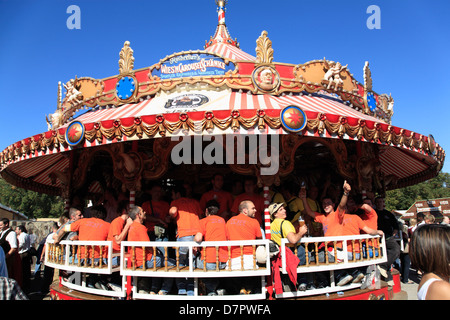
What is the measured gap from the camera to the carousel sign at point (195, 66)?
7.77 meters

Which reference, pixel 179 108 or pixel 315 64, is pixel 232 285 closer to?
pixel 179 108

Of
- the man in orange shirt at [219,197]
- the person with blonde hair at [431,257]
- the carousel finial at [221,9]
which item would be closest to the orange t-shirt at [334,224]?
the man in orange shirt at [219,197]

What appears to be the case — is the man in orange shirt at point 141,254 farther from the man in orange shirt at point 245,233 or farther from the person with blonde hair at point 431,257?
the person with blonde hair at point 431,257

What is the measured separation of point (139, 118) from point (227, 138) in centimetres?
201

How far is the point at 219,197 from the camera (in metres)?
6.83

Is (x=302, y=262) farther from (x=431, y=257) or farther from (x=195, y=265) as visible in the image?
(x=431, y=257)

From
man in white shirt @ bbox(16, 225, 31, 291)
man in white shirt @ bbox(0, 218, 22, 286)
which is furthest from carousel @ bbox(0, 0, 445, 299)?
man in white shirt @ bbox(16, 225, 31, 291)

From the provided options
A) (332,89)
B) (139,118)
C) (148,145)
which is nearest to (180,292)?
(139,118)

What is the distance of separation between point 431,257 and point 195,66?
22.0ft

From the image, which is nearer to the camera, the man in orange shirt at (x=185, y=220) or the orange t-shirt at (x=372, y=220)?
A: the man in orange shirt at (x=185, y=220)

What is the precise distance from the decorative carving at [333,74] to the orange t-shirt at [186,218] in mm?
4900

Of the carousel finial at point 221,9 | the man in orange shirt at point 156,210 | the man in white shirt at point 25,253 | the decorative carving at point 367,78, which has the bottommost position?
the man in white shirt at point 25,253

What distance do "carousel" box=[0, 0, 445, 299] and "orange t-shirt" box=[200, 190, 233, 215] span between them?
0.67 meters

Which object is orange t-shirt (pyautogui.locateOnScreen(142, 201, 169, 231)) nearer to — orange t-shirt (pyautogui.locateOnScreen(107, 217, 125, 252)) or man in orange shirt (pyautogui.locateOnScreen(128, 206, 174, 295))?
orange t-shirt (pyautogui.locateOnScreen(107, 217, 125, 252))
